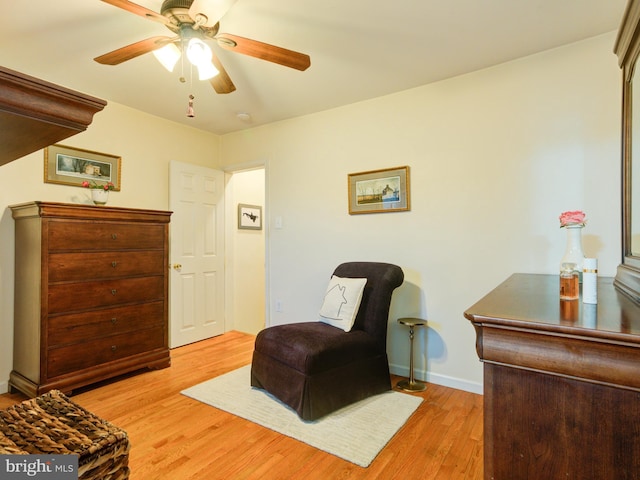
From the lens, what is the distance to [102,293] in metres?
2.65

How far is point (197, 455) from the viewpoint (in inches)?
70.2

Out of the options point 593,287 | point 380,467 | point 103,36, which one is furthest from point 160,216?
point 593,287

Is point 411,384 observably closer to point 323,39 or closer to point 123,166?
point 323,39

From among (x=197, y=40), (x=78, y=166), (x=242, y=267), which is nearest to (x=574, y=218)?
(x=197, y=40)

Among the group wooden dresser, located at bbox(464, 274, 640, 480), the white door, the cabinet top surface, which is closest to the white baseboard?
the cabinet top surface

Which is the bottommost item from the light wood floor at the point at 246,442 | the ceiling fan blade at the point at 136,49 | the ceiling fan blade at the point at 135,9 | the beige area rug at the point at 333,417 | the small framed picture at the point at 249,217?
the light wood floor at the point at 246,442

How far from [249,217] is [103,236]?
6.33ft

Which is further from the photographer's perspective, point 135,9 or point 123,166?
point 123,166

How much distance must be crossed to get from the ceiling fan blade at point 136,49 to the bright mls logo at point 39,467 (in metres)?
Result: 1.81

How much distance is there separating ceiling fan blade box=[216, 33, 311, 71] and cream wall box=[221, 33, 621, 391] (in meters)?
1.30

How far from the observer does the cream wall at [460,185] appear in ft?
7.05

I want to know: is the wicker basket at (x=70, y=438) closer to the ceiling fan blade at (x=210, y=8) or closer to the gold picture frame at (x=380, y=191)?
the ceiling fan blade at (x=210, y=8)

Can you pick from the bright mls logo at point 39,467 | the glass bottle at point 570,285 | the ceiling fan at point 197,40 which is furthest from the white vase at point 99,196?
the glass bottle at point 570,285

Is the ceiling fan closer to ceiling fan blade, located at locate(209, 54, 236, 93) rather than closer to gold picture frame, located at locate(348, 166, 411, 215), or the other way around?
ceiling fan blade, located at locate(209, 54, 236, 93)
